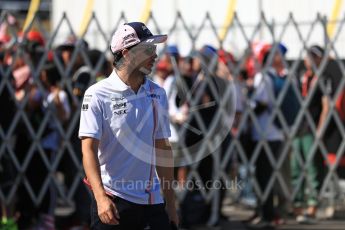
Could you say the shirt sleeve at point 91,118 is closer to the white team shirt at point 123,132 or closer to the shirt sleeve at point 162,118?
the white team shirt at point 123,132

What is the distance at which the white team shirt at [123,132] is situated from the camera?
541 cm

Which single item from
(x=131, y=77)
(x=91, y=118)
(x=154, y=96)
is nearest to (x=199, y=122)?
(x=154, y=96)

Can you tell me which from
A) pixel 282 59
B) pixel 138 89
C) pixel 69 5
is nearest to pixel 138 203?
pixel 138 89

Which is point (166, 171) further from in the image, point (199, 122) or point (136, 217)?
point (199, 122)

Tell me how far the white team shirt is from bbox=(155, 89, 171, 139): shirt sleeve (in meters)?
0.01

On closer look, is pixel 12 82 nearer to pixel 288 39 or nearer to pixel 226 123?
pixel 226 123

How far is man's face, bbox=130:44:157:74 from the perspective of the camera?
543cm

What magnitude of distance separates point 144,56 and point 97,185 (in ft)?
2.52

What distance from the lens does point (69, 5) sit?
671 inches

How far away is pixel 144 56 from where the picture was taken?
17.9 ft

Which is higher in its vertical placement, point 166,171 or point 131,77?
point 131,77

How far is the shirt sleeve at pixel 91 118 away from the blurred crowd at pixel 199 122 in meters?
4.28

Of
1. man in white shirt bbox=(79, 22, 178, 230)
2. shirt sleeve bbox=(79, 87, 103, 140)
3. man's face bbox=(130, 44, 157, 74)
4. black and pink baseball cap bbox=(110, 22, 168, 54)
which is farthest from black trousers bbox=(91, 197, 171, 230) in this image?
black and pink baseball cap bbox=(110, 22, 168, 54)

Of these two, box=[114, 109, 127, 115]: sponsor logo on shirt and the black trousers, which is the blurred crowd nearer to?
the black trousers
